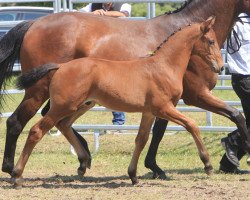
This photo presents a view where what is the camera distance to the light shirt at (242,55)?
8156 mm

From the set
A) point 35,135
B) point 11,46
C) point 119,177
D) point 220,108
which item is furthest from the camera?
point 119,177

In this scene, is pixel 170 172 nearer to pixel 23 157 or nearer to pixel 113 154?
pixel 113 154

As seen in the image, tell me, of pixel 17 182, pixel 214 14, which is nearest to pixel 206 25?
pixel 214 14

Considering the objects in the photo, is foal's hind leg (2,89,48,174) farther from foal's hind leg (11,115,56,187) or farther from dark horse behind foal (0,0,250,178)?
foal's hind leg (11,115,56,187)

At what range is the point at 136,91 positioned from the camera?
714cm

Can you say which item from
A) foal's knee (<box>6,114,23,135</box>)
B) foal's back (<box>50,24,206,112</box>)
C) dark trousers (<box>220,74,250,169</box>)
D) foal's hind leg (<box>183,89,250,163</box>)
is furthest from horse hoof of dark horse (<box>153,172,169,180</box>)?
foal's knee (<box>6,114,23,135</box>)

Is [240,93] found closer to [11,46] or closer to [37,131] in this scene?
[37,131]

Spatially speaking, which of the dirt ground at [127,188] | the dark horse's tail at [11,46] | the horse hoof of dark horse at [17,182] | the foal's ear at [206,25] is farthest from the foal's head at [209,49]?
the horse hoof of dark horse at [17,182]

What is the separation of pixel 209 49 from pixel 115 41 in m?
1.05

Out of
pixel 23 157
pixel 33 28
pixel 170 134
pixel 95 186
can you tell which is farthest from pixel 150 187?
pixel 170 134

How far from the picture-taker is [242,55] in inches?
323

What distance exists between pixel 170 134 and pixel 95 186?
393cm

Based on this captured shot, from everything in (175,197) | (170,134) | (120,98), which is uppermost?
(120,98)

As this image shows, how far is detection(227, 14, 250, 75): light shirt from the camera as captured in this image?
26.8 feet
